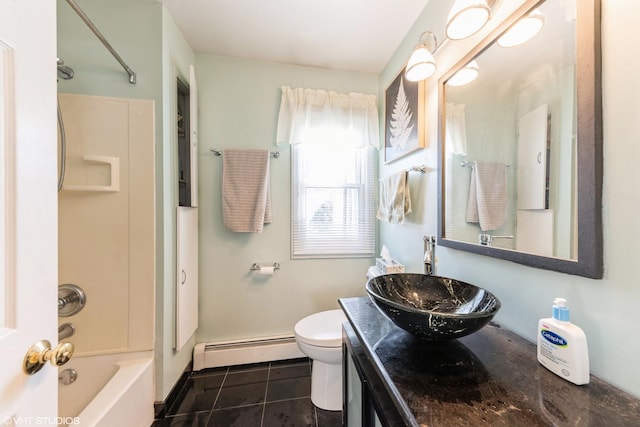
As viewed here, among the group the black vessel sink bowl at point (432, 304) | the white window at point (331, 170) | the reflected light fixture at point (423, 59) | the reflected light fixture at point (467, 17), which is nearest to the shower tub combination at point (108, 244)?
the white window at point (331, 170)

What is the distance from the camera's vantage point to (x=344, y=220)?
205cm

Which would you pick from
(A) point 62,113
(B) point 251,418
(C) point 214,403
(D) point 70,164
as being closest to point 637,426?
(B) point 251,418

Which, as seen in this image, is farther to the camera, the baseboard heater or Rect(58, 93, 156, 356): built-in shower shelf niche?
the baseboard heater

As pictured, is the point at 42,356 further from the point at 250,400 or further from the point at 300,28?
the point at 300,28

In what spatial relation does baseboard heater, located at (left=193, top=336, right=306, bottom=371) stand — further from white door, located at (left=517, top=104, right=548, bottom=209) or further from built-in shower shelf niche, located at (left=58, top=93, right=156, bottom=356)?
white door, located at (left=517, top=104, right=548, bottom=209)

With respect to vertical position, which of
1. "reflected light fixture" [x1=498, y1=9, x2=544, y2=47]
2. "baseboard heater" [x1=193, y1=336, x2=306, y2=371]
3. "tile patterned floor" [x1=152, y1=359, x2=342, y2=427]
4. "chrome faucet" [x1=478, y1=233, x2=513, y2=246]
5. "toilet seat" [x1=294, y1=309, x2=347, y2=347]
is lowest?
"tile patterned floor" [x1=152, y1=359, x2=342, y2=427]

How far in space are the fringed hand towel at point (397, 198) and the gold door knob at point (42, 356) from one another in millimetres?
1470

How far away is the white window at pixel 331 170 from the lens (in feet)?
6.29

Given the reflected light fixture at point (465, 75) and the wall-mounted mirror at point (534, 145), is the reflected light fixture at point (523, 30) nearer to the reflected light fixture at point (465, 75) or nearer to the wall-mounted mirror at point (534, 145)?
the wall-mounted mirror at point (534, 145)

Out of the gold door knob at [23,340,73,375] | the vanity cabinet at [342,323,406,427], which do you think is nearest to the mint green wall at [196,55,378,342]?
the vanity cabinet at [342,323,406,427]

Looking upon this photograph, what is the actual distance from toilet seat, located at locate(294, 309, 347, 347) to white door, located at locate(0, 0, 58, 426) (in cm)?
106

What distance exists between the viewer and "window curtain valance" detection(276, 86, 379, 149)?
1.90m

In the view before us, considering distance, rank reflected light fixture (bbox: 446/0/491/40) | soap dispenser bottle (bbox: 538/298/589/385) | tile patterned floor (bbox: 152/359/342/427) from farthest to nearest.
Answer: tile patterned floor (bbox: 152/359/342/427)
reflected light fixture (bbox: 446/0/491/40)
soap dispenser bottle (bbox: 538/298/589/385)

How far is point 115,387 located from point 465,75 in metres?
2.25
